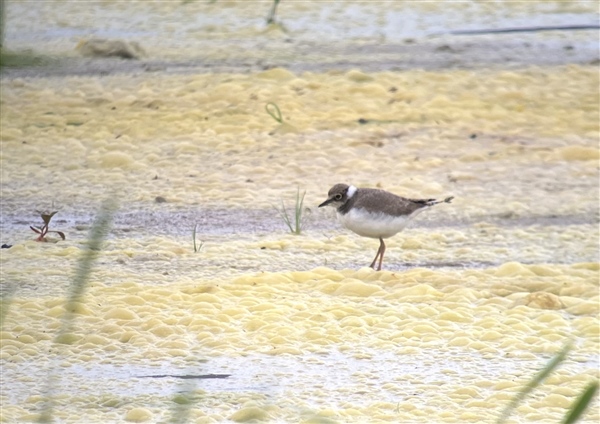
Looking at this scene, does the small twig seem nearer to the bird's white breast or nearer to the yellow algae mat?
the yellow algae mat

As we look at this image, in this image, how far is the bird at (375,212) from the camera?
5.26m

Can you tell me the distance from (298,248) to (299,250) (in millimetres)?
33

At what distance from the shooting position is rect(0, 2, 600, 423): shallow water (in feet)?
13.1

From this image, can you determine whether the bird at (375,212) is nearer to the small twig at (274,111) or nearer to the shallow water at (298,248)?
the shallow water at (298,248)

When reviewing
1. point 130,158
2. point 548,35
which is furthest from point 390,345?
point 548,35

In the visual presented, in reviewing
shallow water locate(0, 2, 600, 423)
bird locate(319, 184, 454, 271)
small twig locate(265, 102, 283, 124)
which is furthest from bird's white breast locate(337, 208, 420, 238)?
small twig locate(265, 102, 283, 124)

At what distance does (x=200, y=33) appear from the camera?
10.1 meters

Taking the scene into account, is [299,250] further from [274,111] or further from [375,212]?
[274,111]

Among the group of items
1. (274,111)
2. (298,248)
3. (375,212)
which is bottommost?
(298,248)

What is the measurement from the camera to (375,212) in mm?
5254

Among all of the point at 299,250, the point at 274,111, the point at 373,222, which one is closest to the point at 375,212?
the point at 373,222

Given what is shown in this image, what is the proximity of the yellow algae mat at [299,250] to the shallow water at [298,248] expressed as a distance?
2cm

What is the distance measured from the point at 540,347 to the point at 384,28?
6.35 meters

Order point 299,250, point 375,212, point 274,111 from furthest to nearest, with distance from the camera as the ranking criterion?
1. point 274,111
2. point 299,250
3. point 375,212
